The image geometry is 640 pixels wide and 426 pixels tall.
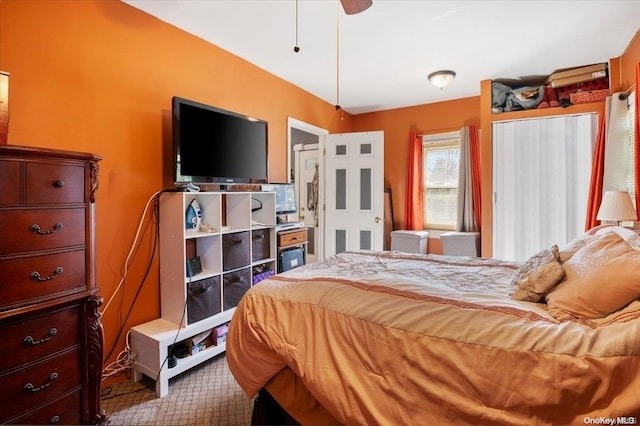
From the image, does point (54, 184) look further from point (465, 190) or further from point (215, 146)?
point (465, 190)

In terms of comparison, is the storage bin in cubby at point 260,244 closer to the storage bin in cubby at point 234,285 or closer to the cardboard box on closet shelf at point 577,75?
the storage bin in cubby at point 234,285

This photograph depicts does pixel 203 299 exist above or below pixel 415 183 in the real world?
below

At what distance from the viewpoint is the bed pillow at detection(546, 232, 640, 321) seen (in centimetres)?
112

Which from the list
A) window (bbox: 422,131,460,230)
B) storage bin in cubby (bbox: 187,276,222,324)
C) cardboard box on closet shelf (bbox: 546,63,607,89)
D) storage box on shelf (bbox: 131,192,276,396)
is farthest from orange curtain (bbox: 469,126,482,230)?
storage bin in cubby (bbox: 187,276,222,324)

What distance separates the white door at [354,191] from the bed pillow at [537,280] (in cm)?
263

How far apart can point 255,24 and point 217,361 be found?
2.66 metres

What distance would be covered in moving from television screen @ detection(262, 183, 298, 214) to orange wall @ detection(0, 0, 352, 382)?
3.19ft

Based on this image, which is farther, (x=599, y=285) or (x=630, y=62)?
(x=630, y=62)

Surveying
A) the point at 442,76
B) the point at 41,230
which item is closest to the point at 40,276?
the point at 41,230

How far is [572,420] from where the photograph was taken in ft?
3.21

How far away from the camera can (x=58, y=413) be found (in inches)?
57.4

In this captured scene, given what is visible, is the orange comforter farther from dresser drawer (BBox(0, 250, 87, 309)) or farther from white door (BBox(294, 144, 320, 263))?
white door (BBox(294, 144, 320, 263))

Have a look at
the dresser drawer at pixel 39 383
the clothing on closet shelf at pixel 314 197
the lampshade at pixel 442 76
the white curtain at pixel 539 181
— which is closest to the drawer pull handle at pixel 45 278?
the dresser drawer at pixel 39 383

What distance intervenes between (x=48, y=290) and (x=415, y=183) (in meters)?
4.23
